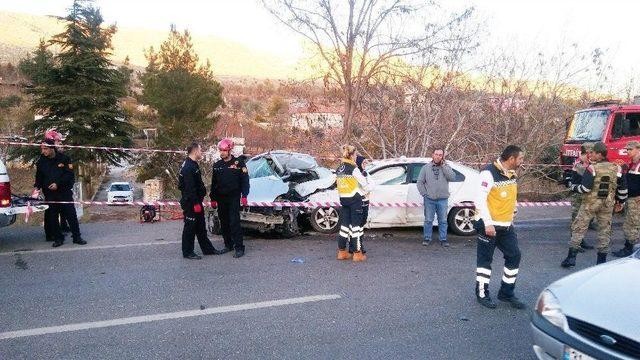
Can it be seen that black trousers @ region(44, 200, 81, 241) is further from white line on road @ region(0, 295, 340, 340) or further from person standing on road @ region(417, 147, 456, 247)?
person standing on road @ region(417, 147, 456, 247)

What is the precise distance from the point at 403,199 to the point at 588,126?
696 cm

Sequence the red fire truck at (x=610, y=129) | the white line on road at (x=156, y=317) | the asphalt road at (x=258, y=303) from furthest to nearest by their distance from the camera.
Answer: the red fire truck at (x=610, y=129) → the white line on road at (x=156, y=317) → the asphalt road at (x=258, y=303)

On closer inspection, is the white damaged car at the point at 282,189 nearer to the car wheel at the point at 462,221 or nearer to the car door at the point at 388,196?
the car door at the point at 388,196

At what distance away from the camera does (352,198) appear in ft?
22.7

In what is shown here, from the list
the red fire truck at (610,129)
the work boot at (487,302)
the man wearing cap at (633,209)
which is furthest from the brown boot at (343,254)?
the red fire truck at (610,129)

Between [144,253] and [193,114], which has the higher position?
[193,114]

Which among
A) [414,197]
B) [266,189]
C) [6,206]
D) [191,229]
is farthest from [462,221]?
[6,206]

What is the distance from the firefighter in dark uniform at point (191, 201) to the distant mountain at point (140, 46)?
9227 cm

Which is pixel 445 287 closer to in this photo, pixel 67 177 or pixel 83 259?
pixel 83 259

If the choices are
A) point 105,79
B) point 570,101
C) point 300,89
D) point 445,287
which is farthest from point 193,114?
point 445,287

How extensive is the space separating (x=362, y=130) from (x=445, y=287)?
9509 mm

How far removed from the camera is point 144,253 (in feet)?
24.3

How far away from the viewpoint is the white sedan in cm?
891

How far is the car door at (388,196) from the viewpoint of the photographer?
350 inches
